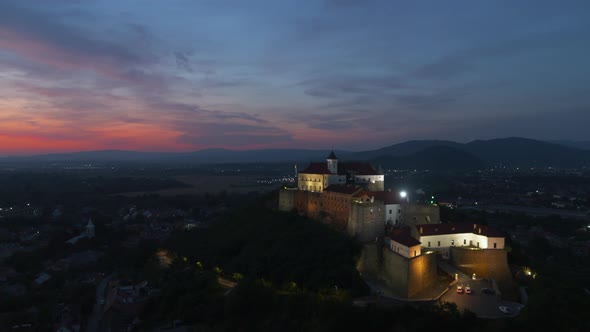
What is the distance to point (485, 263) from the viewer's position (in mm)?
28031

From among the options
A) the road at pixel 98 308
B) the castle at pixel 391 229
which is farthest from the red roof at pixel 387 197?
the road at pixel 98 308

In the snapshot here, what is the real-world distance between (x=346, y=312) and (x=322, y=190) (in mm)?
18593

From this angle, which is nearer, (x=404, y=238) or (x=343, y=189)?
(x=404, y=238)

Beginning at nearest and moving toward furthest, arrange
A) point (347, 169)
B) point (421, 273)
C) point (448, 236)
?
point (421, 273) < point (448, 236) < point (347, 169)

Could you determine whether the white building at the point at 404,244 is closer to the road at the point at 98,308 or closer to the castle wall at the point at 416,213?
the castle wall at the point at 416,213

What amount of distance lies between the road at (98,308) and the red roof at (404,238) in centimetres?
2529

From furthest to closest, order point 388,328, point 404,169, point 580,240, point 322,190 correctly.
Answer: point 404,169, point 580,240, point 322,190, point 388,328

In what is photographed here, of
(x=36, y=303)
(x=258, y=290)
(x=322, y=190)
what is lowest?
(x=36, y=303)

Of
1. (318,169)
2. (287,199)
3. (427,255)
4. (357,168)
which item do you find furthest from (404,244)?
(287,199)

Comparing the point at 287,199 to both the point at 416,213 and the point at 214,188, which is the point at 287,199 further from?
the point at 214,188

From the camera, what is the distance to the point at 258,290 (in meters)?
29.4

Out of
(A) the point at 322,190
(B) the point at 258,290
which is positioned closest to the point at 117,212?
(A) the point at 322,190

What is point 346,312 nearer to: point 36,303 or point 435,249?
point 435,249

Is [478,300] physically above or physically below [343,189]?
below
